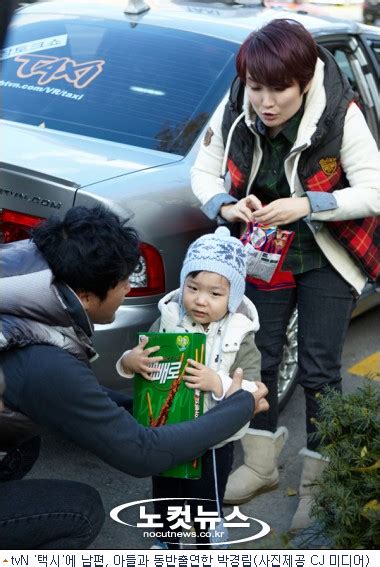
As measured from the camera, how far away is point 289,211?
347 centimetres

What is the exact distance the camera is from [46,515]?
2.81 metres

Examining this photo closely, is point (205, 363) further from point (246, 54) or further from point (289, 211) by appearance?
point (246, 54)

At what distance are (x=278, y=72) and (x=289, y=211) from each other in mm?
475

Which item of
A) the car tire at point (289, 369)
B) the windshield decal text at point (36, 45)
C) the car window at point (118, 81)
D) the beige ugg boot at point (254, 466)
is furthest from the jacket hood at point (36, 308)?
the windshield decal text at point (36, 45)

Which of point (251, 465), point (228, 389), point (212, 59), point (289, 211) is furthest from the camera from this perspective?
point (212, 59)

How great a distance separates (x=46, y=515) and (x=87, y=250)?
760 mm

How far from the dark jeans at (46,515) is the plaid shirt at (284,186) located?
1208mm

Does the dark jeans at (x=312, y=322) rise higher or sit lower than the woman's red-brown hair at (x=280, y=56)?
lower

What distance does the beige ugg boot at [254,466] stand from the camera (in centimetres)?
389

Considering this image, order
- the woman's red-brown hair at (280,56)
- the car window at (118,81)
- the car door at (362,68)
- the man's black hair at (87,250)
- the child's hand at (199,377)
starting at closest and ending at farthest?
1. the man's black hair at (87,250)
2. the child's hand at (199,377)
3. the woman's red-brown hair at (280,56)
4. the car window at (118,81)
5. the car door at (362,68)

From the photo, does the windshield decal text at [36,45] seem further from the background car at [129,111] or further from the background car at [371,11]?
the background car at [371,11]

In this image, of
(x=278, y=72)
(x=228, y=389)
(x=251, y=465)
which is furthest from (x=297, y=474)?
(x=278, y=72)

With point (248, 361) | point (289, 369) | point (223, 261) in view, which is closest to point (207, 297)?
point (223, 261)

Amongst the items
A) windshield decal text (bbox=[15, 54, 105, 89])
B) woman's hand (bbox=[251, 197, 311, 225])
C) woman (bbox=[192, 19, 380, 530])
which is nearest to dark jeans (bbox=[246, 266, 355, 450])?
woman (bbox=[192, 19, 380, 530])
